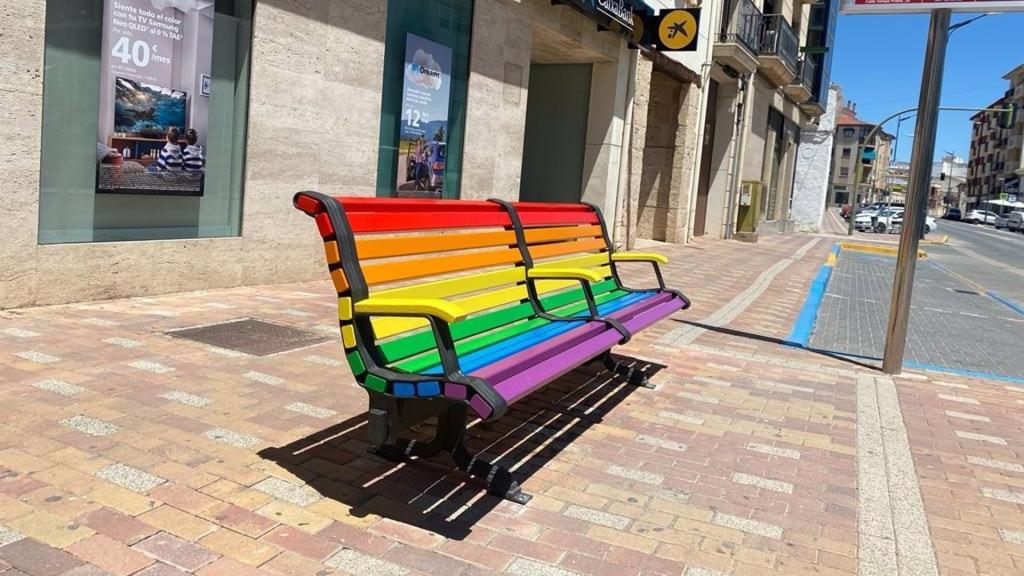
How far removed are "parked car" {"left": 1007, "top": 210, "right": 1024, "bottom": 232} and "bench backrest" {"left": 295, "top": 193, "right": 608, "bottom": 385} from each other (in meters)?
75.2

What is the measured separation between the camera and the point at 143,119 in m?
6.85

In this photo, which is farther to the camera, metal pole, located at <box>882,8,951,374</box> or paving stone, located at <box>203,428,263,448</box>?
metal pole, located at <box>882,8,951,374</box>

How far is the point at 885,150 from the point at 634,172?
152 meters

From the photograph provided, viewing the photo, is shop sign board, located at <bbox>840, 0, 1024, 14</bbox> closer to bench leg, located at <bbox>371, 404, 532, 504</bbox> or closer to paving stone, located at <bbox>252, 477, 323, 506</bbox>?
bench leg, located at <bbox>371, 404, 532, 504</bbox>

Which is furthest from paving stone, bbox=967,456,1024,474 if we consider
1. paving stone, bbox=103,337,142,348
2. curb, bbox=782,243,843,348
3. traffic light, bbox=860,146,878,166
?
traffic light, bbox=860,146,878,166

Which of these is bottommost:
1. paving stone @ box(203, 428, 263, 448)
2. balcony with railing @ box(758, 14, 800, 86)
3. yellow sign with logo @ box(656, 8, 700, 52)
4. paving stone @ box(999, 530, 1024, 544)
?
paving stone @ box(999, 530, 1024, 544)

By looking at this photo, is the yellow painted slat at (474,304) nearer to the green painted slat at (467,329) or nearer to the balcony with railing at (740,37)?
the green painted slat at (467,329)

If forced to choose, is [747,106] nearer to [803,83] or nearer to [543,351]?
[803,83]

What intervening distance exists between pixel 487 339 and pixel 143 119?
4417mm

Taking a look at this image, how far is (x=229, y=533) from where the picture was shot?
2947 mm

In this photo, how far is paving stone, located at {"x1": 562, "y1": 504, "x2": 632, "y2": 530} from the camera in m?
3.33

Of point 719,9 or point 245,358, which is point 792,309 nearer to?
point 245,358

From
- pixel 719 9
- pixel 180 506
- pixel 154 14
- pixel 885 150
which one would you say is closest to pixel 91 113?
pixel 154 14

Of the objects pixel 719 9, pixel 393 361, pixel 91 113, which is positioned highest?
pixel 719 9
